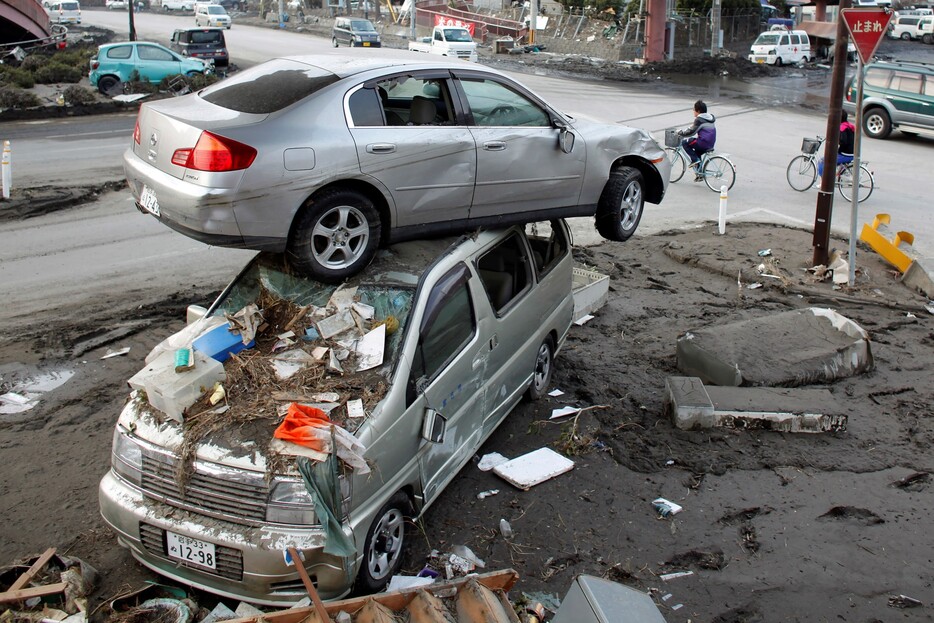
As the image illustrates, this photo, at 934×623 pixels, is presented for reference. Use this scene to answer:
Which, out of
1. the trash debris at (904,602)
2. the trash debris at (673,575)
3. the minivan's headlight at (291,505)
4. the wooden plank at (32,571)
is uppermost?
the minivan's headlight at (291,505)

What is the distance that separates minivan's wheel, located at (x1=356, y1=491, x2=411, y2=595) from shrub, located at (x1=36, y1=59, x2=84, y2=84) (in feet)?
87.1

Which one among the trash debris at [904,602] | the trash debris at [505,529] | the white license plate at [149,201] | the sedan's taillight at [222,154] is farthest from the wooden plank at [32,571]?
the trash debris at [904,602]

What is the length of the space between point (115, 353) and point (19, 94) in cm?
1726

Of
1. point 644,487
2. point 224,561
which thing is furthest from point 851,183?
point 224,561

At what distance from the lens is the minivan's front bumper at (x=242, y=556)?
4152mm

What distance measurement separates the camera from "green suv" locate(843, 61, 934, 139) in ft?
64.5

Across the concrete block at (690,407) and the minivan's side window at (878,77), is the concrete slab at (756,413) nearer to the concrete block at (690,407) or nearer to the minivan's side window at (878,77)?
the concrete block at (690,407)

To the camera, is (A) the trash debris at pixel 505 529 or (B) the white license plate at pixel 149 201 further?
(B) the white license plate at pixel 149 201

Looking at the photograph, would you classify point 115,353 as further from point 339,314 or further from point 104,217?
point 104,217

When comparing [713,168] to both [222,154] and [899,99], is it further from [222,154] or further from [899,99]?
[222,154]

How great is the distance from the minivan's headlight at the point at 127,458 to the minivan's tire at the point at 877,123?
809 inches

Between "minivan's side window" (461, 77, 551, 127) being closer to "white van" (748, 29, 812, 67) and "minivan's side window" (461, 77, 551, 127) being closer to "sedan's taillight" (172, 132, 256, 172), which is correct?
"sedan's taillight" (172, 132, 256, 172)

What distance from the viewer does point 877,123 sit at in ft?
67.5

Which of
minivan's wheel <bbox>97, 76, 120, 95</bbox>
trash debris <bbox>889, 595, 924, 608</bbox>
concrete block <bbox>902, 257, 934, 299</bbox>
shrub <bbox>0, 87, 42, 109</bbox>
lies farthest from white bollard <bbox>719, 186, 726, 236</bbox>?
minivan's wheel <bbox>97, 76, 120, 95</bbox>
